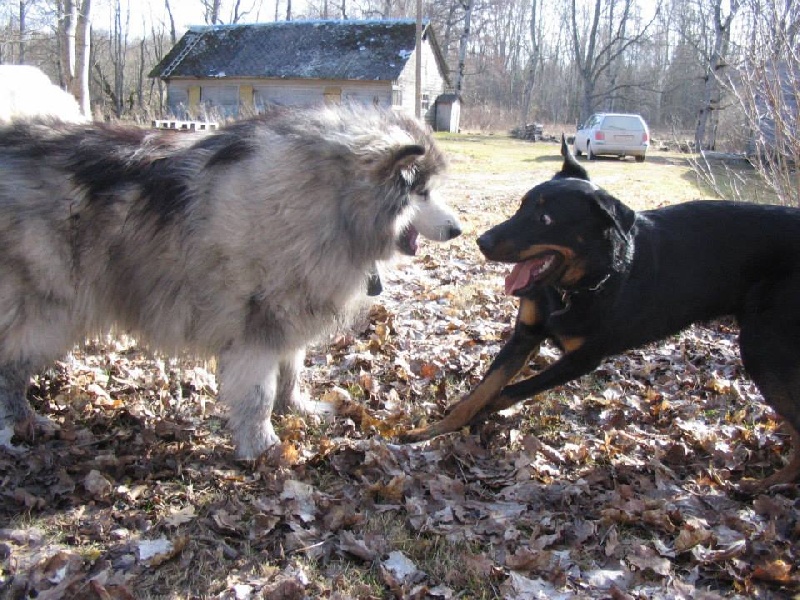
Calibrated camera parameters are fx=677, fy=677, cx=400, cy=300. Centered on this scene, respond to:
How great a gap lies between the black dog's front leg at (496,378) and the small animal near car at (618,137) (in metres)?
24.3

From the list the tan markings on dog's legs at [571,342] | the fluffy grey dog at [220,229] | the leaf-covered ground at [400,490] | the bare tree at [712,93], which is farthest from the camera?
the bare tree at [712,93]

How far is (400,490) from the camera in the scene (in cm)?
362

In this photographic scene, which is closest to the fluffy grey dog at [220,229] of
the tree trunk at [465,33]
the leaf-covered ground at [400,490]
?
the leaf-covered ground at [400,490]

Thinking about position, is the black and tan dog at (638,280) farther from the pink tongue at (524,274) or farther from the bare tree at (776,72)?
the bare tree at (776,72)

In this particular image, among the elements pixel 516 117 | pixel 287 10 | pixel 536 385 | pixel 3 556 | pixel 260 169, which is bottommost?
pixel 3 556

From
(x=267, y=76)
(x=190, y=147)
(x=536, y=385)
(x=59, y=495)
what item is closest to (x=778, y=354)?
(x=536, y=385)

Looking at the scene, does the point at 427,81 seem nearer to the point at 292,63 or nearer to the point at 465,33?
the point at 465,33

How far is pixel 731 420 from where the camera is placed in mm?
4551

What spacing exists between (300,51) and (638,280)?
39642 mm

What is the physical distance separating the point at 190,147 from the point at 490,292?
401 centimetres

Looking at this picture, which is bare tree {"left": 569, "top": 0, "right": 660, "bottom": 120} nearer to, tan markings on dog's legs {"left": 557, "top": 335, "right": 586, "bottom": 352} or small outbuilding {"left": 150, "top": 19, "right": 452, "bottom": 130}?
small outbuilding {"left": 150, "top": 19, "right": 452, "bottom": 130}

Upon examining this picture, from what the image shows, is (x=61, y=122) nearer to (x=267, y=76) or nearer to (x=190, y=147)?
(x=190, y=147)

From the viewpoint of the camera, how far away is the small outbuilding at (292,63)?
38781 millimetres

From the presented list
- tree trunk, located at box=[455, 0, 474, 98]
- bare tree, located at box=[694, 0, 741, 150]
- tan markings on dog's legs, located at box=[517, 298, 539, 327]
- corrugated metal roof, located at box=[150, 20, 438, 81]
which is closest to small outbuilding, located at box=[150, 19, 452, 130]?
corrugated metal roof, located at box=[150, 20, 438, 81]
